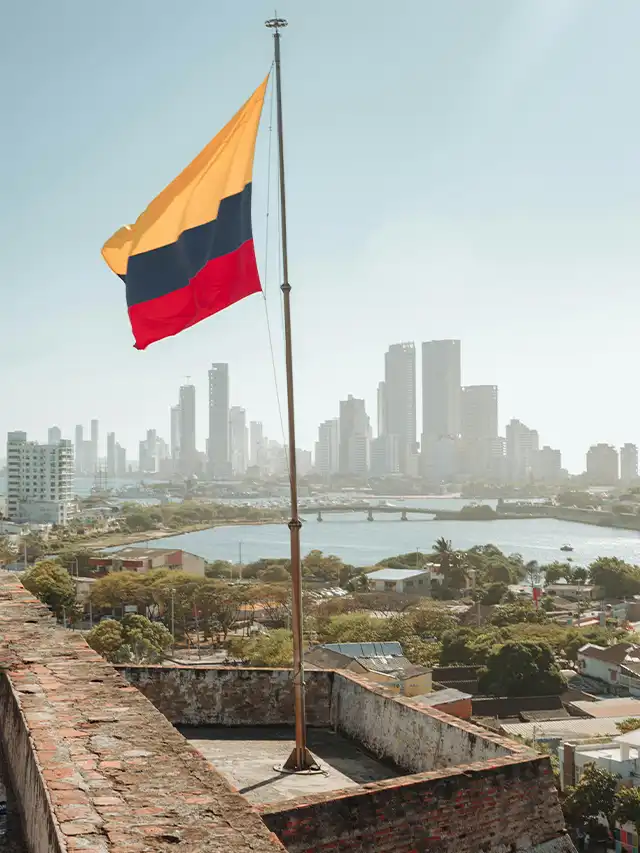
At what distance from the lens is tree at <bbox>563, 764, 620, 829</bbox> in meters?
12.3

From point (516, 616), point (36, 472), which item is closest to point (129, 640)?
point (516, 616)

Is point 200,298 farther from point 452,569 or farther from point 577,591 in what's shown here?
point 577,591

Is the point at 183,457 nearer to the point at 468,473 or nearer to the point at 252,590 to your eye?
the point at 468,473

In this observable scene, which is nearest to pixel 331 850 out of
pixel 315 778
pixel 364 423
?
pixel 315 778

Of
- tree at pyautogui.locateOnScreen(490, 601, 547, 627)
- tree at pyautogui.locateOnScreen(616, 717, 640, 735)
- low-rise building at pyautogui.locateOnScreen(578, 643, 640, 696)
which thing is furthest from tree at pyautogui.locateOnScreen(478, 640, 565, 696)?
tree at pyautogui.locateOnScreen(490, 601, 547, 627)

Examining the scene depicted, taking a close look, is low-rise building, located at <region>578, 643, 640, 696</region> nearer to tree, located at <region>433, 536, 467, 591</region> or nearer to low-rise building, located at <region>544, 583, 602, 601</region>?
low-rise building, located at <region>544, 583, 602, 601</region>

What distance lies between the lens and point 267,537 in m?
75.9

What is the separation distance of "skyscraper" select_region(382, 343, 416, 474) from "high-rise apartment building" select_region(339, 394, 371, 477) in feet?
18.2

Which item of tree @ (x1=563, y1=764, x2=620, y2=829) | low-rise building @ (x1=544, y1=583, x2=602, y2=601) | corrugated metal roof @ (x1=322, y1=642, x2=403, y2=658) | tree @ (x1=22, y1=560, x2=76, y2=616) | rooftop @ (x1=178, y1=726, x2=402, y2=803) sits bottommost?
low-rise building @ (x1=544, y1=583, x2=602, y2=601)

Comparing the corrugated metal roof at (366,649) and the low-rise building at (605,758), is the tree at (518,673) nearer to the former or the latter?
the corrugated metal roof at (366,649)

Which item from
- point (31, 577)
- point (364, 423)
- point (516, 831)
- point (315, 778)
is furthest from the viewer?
point (364, 423)

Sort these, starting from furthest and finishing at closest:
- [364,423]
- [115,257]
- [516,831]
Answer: [364,423]
[115,257]
[516,831]

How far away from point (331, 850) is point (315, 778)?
93cm

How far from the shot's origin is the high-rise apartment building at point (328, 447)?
6427 inches
